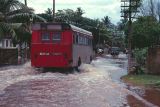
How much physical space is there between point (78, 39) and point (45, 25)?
2.83 metres

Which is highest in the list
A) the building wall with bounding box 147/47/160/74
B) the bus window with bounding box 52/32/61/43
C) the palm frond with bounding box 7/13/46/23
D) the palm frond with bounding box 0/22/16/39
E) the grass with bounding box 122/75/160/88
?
the palm frond with bounding box 7/13/46/23

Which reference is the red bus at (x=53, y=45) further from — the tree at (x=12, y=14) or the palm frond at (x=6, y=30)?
the palm frond at (x=6, y=30)

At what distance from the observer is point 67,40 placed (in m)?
28.2

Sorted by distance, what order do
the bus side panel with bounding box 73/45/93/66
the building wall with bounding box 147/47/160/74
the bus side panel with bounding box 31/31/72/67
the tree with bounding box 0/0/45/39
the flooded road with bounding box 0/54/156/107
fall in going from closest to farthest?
1. the flooded road with bounding box 0/54/156/107
2. the building wall with bounding box 147/47/160/74
3. the bus side panel with bounding box 31/31/72/67
4. the bus side panel with bounding box 73/45/93/66
5. the tree with bounding box 0/0/45/39

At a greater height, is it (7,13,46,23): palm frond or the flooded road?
(7,13,46,23): palm frond

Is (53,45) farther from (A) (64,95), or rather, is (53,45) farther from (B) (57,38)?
(A) (64,95)

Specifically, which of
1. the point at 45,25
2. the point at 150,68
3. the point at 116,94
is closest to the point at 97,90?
the point at 116,94

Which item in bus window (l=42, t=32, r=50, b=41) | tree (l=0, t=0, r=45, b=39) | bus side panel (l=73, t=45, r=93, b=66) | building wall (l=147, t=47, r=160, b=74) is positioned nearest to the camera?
building wall (l=147, t=47, r=160, b=74)

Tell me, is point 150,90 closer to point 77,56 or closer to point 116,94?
point 116,94

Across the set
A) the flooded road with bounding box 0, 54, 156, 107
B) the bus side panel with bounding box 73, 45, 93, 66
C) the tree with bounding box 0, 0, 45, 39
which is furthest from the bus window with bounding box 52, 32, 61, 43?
the tree with bounding box 0, 0, 45, 39

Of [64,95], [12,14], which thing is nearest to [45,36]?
[64,95]

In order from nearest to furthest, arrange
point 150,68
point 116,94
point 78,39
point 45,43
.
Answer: point 116,94 → point 150,68 → point 45,43 → point 78,39

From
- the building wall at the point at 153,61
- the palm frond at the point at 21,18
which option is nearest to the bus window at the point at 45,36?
the building wall at the point at 153,61

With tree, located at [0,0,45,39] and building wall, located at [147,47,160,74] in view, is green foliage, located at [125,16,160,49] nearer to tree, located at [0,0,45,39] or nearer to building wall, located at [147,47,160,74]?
tree, located at [0,0,45,39]
